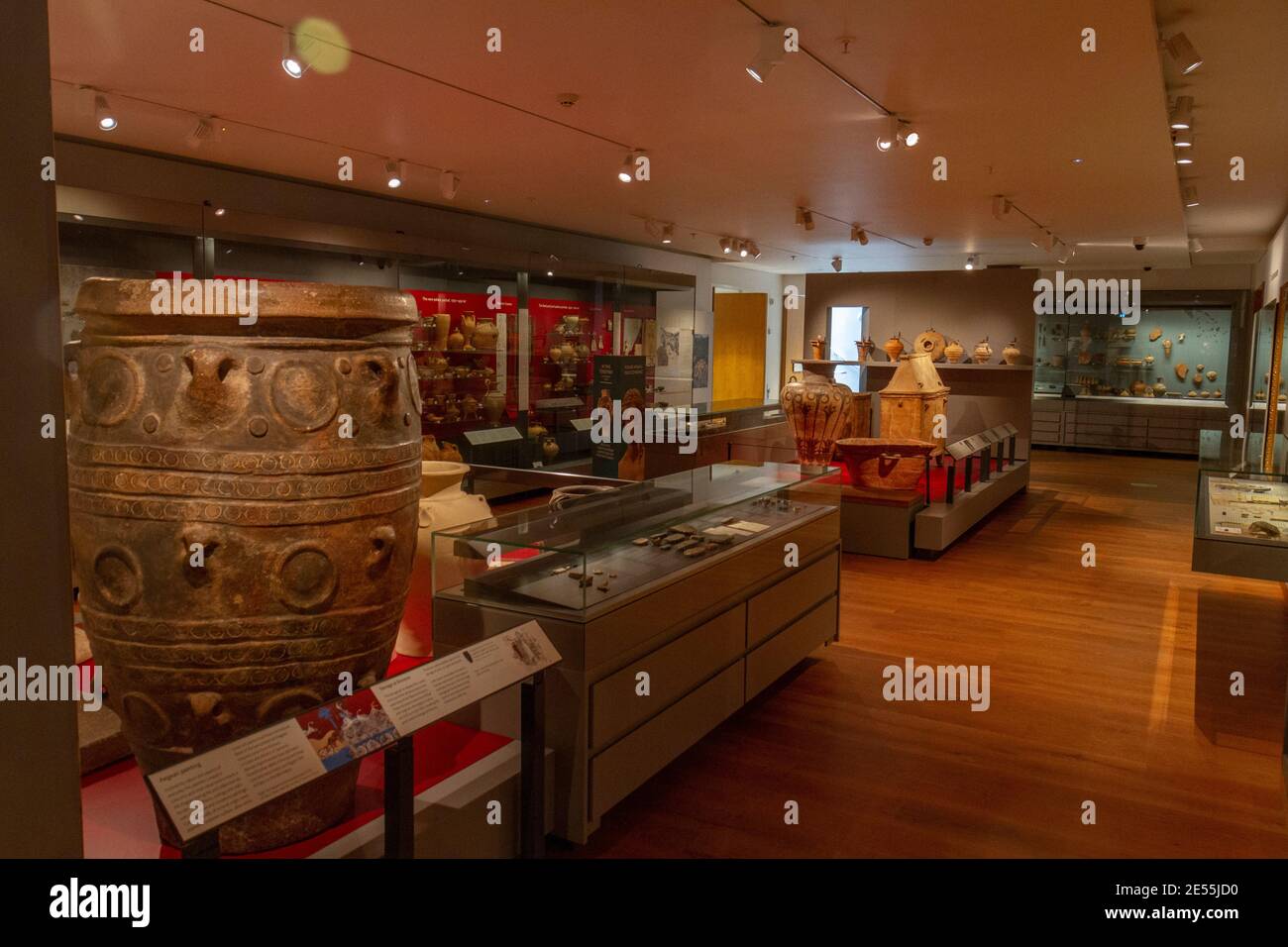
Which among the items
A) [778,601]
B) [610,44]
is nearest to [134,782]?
[778,601]

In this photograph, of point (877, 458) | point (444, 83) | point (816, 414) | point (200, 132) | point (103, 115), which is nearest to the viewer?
point (444, 83)

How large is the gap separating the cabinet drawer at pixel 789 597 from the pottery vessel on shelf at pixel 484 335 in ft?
18.8

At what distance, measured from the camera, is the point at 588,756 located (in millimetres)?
3094

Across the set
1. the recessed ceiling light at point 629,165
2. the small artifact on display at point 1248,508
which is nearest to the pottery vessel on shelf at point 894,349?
the recessed ceiling light at point 629,165

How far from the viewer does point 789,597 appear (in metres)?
4.71

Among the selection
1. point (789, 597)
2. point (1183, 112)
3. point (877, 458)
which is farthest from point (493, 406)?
point (1183, 112)

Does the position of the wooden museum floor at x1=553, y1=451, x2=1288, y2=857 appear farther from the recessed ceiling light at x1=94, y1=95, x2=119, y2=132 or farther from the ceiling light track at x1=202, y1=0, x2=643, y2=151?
the recessed ceiling light at x1=94, y1=95, x2=119, y2=132

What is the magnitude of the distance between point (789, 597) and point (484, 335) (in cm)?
618

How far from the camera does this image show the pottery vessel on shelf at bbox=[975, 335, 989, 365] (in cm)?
1213

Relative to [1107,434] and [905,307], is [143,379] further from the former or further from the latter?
[1107,434]

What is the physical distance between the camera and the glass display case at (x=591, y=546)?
3193 mm

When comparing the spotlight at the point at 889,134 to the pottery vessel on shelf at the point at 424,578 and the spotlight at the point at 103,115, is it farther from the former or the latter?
the spotlight at the point at 103,115

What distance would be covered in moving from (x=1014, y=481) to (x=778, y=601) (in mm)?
7465

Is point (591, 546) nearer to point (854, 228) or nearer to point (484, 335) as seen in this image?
point (484, 335)
